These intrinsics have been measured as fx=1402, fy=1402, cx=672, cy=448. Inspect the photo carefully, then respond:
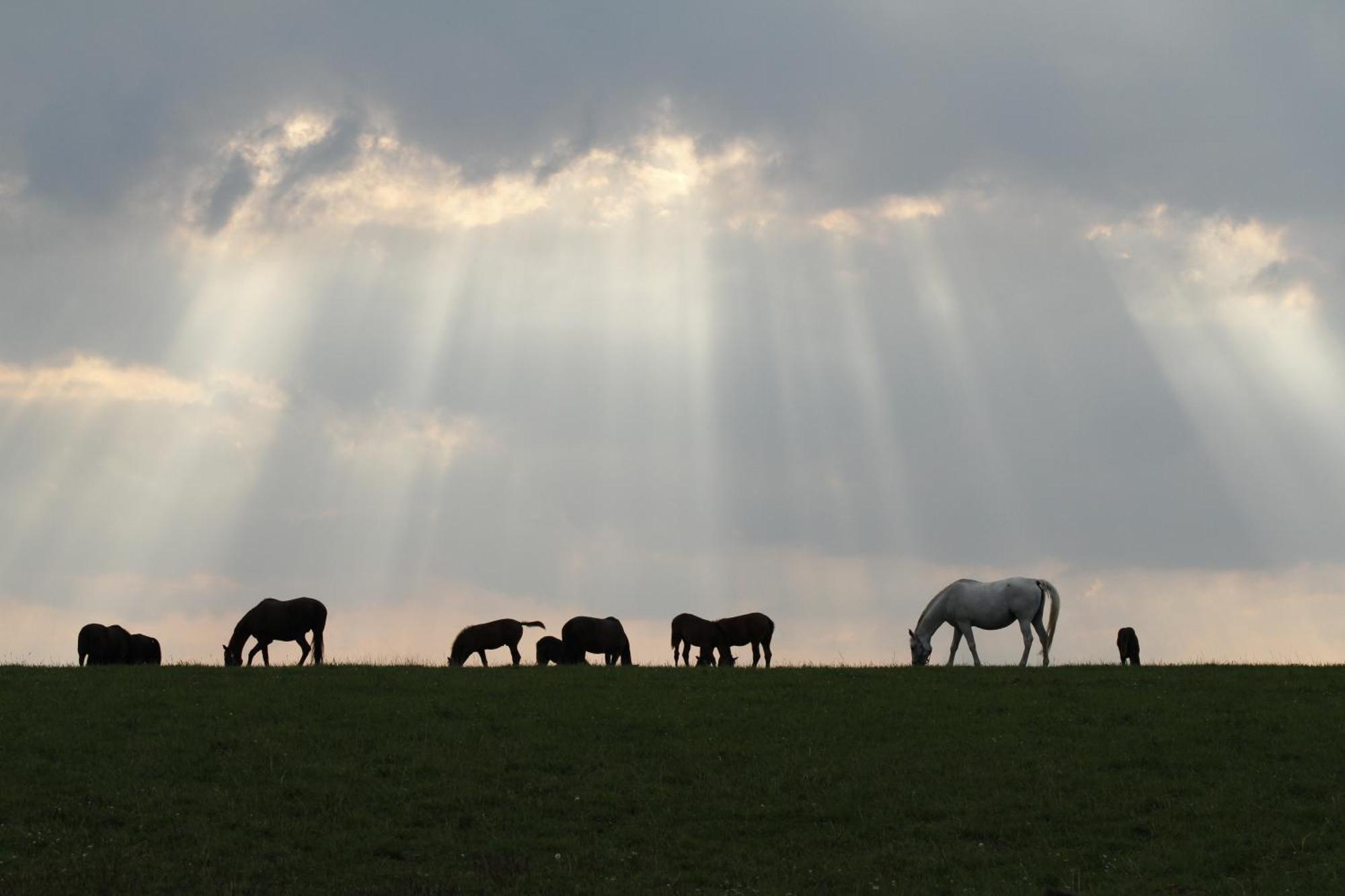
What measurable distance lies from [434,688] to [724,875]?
11.2 meters

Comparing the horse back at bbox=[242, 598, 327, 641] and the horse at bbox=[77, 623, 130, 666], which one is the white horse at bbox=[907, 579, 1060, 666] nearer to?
the horse back at bbox=[242, 598, 327, 641]

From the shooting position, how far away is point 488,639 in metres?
42.6

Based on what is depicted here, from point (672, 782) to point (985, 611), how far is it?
1541 cm

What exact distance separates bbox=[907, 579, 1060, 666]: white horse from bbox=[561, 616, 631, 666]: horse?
9.61 meters

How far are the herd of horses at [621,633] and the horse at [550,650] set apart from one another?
2 cm

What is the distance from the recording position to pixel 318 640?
1512 inches

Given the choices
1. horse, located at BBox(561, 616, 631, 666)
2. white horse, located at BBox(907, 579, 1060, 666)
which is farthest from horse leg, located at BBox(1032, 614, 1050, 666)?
horse, located at BBox(561, 616, 631, 666)

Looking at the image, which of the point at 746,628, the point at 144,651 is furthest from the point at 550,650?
the point at 144,651

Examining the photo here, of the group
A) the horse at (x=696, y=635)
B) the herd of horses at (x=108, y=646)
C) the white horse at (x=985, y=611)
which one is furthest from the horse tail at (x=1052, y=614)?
the herd of horses at (x=108, y=646)

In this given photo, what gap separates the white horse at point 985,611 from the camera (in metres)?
35.3

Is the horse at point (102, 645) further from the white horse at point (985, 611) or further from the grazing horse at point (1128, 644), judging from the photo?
the grazing horse at point (1128, 644)

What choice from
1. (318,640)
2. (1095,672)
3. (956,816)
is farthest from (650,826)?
(318,640)

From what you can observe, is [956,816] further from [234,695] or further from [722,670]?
[234,695]

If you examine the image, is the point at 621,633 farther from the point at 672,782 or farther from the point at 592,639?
the point at 672,782
